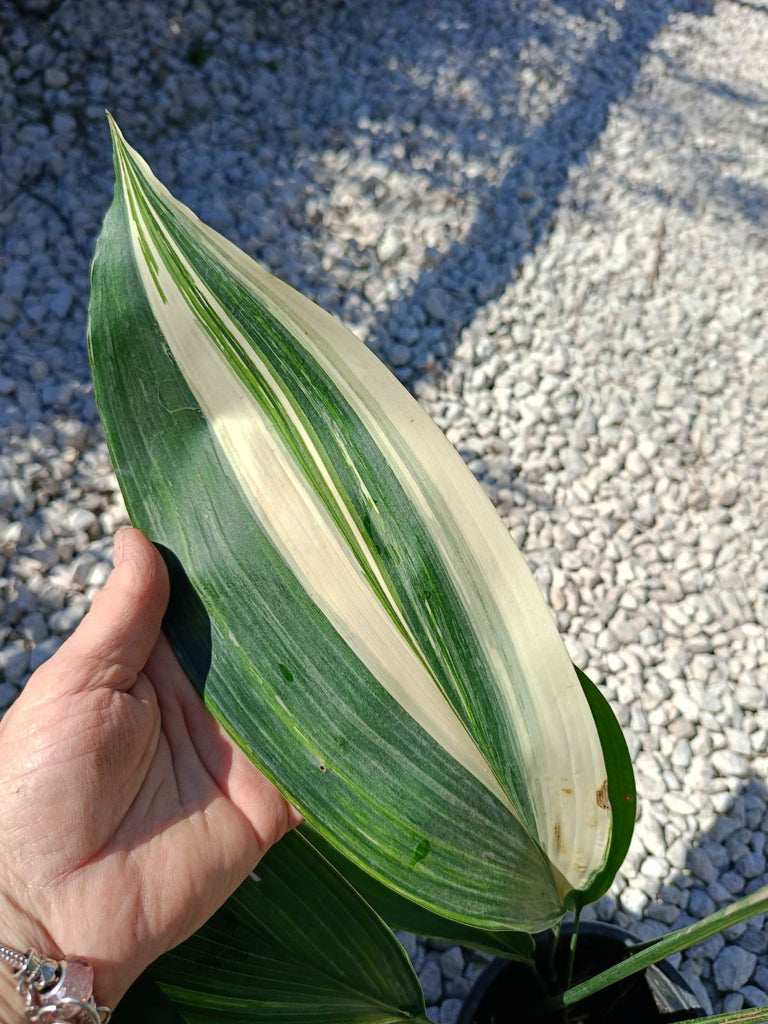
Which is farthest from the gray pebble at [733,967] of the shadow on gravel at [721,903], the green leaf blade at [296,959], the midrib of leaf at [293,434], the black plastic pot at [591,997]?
the midrib of leaf at [293,434]

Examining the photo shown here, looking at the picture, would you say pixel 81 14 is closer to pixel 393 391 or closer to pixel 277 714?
pixel 393 391

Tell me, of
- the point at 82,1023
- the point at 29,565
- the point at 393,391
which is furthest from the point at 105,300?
the point at 29,565

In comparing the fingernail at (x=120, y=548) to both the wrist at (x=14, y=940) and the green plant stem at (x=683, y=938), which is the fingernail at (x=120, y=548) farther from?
the green plant stem at (x=683, y=938)

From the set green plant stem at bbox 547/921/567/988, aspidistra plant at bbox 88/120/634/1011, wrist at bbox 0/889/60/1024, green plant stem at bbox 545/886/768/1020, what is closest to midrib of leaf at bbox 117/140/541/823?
aspidistra plant at bbox 88/120/634/1011

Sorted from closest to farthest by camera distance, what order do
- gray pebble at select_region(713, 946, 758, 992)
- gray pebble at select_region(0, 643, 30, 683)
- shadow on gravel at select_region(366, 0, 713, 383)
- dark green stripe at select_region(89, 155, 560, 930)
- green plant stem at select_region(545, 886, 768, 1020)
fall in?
1. green plant stem at select_region(545, 886, 768, 1020)
2. dark green stripe at select_region(89, 155, 560, 930)
3. gray pebble at select_region(713, 946, 758, 992)
4. gray pebble at select_region(0, 643, 30, 683)
5. shadow on gravel at select_region(366, 0, 713, 383)

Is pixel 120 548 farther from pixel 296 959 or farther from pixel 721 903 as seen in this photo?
pixel 721 903

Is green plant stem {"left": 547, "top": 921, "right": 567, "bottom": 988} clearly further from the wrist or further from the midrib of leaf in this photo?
the wrist

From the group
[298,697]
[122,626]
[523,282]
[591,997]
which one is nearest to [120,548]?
[122,626]
